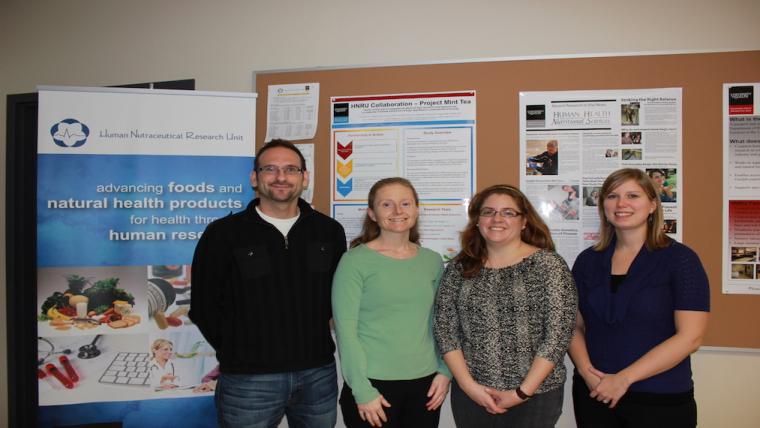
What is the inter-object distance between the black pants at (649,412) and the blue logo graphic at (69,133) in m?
2.62

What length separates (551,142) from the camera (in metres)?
2.16

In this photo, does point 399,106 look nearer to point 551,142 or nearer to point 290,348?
point 551,142

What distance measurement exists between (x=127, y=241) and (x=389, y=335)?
57.8 inches

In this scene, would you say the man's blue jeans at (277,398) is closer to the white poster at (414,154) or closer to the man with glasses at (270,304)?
the man with glasses at (270,304)

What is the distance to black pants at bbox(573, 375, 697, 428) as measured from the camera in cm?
146

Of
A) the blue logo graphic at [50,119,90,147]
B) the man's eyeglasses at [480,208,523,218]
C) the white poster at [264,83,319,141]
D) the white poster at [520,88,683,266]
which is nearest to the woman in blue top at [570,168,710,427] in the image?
the man's eyeglasses at [480,208,523,218]

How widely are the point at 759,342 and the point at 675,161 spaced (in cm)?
99

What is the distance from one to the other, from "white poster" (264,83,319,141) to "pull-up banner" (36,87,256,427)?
22cm

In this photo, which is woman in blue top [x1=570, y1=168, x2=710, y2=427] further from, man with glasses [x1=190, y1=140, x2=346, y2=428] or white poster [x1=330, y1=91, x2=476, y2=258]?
man with glasses [x1=190, y1=140, x2=346, y2=428]

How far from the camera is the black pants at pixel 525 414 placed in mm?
1460

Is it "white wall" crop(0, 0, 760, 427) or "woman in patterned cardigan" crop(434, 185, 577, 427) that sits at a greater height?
"white wall" crop(0, 0, 760, 427)

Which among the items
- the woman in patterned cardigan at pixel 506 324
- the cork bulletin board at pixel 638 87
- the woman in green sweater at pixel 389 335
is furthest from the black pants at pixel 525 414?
the cork bulletin board at pixel 638 87

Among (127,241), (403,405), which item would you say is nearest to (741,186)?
(403,405)

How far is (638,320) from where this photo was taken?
150 cm
